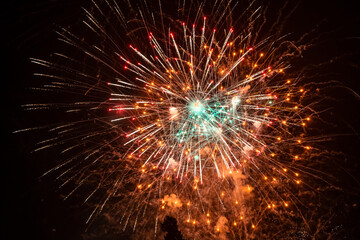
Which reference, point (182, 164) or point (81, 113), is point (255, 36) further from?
point (81, 113)

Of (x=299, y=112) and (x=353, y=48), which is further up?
(x=353, y=48)

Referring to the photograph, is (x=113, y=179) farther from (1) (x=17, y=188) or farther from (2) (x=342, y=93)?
(2) (x=342, y=93)

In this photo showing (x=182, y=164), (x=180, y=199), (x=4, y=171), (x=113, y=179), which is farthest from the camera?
(x=4, y=171)

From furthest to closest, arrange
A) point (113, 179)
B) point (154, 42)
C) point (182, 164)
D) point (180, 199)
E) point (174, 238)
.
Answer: point (113, 179), point (180, 199), point (182, 164), point (154, 42), point (174, 238)

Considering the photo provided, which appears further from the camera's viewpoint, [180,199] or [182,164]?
[180,199]

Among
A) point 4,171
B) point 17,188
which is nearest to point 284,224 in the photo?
point 17,188

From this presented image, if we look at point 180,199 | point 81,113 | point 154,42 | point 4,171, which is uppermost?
point 154,42

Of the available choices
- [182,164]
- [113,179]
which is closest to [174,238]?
[182,164]
